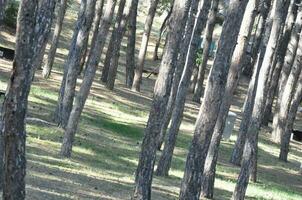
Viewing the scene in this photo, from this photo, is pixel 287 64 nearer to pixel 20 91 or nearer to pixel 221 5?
pixel 221 5

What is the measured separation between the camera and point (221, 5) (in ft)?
193

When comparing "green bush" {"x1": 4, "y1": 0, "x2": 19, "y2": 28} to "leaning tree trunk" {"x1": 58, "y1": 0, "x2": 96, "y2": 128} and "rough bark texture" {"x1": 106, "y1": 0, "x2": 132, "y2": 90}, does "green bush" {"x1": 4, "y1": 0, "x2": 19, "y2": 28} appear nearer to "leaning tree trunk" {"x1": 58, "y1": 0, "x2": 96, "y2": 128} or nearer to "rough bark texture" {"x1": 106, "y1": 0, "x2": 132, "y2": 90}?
"rough bark texture" {"x1": 106, "y1": 0, "x2": 132, "y2": 90}

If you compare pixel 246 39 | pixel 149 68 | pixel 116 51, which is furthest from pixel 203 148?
pixel 149 68

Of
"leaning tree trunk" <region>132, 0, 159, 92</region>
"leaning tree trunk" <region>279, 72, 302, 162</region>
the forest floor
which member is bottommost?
the forest floor

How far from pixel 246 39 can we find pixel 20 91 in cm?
857

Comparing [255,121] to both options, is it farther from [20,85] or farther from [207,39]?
[207,39]

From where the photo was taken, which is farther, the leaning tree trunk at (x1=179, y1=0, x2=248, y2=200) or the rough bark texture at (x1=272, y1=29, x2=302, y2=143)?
the rough bark texture at (x1=272, y1=29, x2=302, y2=143)

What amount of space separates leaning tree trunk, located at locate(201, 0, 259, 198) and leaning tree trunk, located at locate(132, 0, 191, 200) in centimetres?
273

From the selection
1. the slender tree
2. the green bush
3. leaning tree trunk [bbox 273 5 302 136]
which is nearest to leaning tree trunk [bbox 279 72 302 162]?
leaning tree trunk [bbox 273 5 302 136]

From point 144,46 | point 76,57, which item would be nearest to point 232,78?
point 76,57

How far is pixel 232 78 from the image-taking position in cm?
1705

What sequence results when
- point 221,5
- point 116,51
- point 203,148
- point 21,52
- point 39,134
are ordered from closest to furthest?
1. point 21,52
2. point 203,148
3. point 39,134
4. point 116,51
5. point 221,5

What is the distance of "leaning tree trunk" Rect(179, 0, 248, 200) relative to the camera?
12.4 metres

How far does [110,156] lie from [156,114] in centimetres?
717
